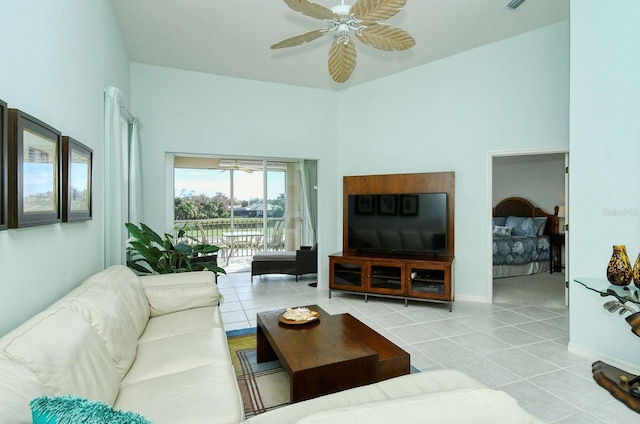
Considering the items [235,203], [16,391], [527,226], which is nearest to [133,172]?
[16,391]

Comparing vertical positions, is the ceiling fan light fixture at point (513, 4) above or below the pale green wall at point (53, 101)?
above

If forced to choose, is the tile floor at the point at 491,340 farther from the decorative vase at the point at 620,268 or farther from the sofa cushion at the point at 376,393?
the sofa cushion at the point at 376,393

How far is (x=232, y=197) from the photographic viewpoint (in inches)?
300

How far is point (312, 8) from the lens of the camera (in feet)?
6.63

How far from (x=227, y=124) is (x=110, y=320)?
12.1 feet

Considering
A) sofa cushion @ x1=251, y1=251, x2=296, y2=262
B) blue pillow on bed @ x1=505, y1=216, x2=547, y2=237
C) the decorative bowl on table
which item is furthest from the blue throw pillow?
Answer: blue pillow on bed @ x1=505, y1=216, x2=547, y2=237

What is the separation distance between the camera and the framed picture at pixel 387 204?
4.66 meters

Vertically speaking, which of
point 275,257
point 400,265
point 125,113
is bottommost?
point 275,257

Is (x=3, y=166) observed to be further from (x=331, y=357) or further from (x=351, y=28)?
(x=351, y=28)

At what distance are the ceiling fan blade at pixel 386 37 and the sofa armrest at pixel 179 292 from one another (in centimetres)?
246

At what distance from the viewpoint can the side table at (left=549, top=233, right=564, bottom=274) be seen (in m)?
6.34

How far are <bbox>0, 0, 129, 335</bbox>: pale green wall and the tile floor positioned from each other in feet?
6.43

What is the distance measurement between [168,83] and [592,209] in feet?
16.9

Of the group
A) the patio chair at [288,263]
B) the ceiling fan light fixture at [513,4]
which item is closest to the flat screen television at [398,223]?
the patio chair at [288,263]
